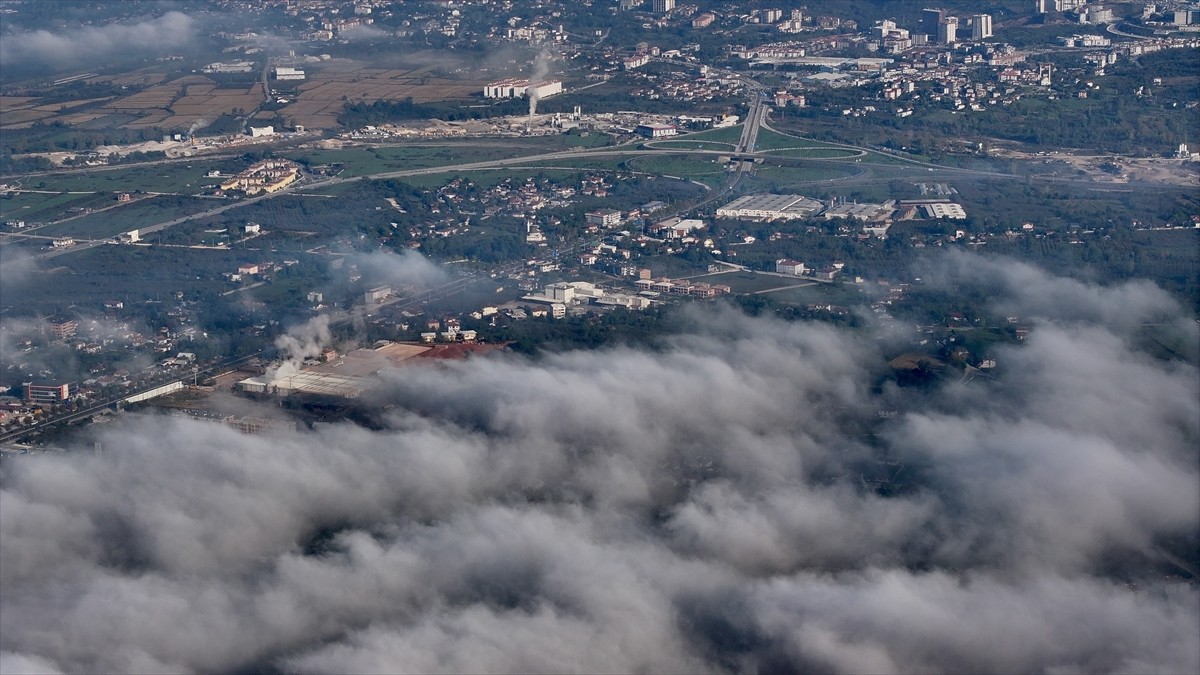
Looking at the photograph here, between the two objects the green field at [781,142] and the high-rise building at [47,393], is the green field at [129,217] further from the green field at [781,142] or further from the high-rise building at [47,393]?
the green field at [781,142]

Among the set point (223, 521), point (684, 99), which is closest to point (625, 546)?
point (223, 521)

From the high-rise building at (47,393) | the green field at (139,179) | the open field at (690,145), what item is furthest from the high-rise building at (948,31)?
the high-rise building at (47,393)

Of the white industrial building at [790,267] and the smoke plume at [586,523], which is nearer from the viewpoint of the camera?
the smoke plume at [586,523]

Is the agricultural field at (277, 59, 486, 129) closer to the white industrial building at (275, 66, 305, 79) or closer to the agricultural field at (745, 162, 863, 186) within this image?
the white industrial building at (275, 66, 305, 79)

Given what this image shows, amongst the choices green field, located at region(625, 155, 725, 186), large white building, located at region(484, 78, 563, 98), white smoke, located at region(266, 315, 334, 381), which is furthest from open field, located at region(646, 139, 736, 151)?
white smoke, located at region(266, 315, 334, 381)

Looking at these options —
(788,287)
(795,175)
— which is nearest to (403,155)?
(795,175)
